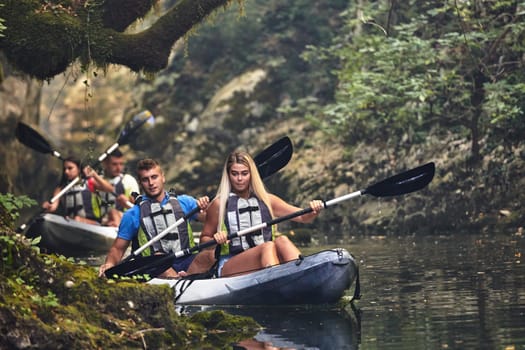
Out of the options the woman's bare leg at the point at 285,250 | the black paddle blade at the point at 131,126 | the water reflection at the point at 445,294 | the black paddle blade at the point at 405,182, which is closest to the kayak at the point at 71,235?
the black paddle blade at the point at 131,126

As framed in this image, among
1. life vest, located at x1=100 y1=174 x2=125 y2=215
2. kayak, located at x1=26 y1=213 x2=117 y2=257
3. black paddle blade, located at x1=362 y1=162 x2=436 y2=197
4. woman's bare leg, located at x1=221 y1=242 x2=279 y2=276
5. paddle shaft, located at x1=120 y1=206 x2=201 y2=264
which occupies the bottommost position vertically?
kayak, located at x1=26 y1=213 x2=117 y2=257

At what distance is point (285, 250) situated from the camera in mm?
8805

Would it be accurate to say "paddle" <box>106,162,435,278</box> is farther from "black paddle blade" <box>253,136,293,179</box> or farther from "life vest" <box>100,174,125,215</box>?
"life vest" <box>100,174,125,215</box>

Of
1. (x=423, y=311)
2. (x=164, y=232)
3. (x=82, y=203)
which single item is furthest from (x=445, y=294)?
(x=82, y=203)

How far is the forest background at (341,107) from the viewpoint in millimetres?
15648

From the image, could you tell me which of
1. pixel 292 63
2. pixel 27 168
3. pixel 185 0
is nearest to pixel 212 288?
pixel 185 0

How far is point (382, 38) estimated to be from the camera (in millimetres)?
17469

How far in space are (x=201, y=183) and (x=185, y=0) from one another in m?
10.0

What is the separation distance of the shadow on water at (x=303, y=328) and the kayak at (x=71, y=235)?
296 inches

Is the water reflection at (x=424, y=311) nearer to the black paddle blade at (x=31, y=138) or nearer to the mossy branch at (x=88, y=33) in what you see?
the mossy branch at (x=88, y=33)

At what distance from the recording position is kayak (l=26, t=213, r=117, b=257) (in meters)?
15.9

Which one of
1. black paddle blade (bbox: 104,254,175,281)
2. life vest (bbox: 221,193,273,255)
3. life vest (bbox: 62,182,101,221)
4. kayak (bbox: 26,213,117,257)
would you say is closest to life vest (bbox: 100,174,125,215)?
life vest (bbox: 62,182,101,221)

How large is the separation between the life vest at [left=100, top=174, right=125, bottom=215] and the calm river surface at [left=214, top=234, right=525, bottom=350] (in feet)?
16.0

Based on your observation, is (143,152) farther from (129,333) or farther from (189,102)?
(129,333)
